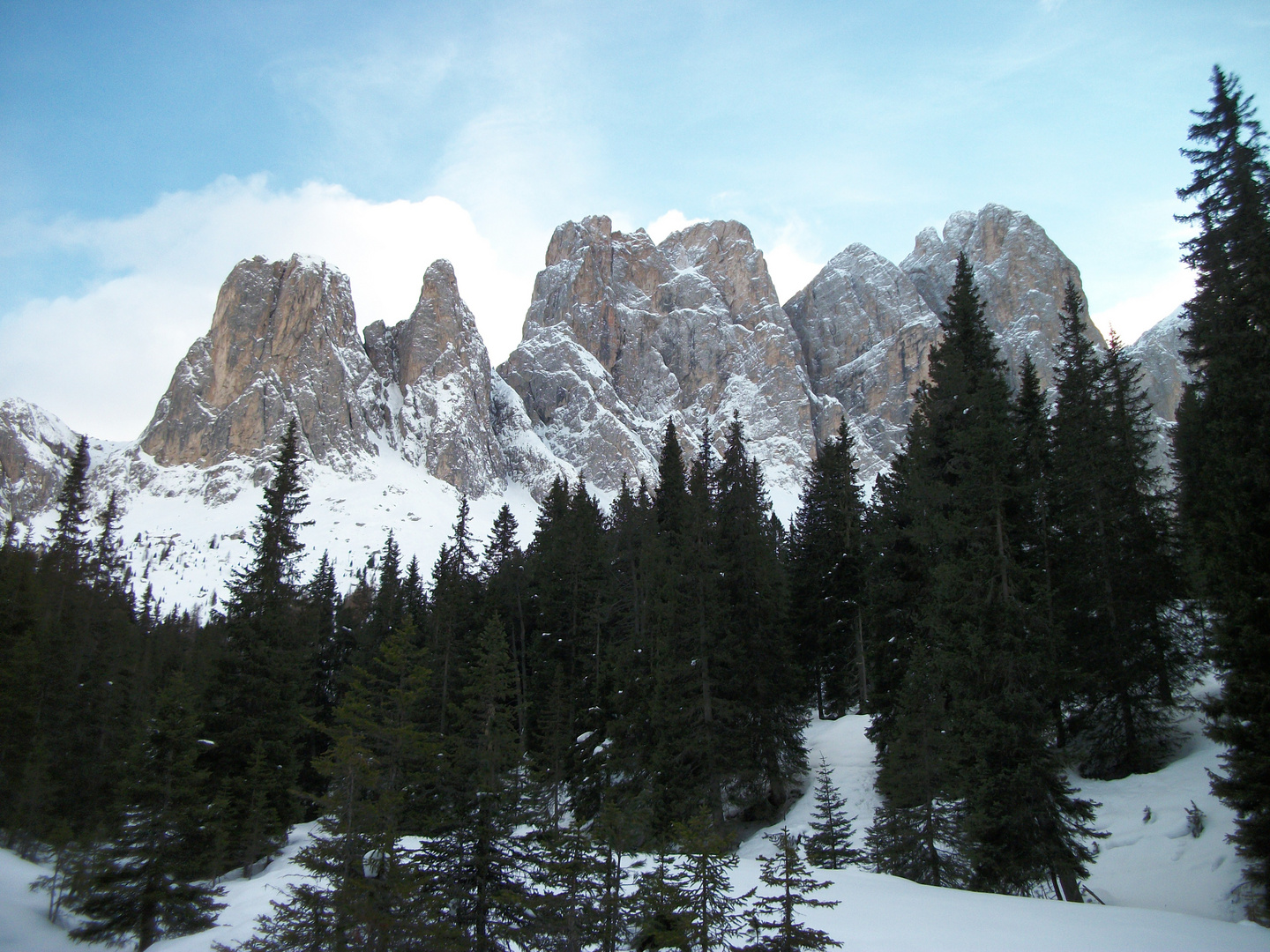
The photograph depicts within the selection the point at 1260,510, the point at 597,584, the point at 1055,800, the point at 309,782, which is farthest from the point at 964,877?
the point at 309,782

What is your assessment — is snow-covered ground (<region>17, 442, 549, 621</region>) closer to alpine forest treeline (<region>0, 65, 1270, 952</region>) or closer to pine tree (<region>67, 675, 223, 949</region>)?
alpine forest treeline (<region>0, 65, 1270, 952</region>)

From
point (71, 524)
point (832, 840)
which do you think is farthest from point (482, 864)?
point (71, 524)

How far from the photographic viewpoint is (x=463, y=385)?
198m

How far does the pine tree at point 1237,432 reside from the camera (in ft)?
39.1

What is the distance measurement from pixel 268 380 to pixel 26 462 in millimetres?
63131

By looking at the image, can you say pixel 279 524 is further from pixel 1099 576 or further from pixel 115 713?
pixel 1099 576

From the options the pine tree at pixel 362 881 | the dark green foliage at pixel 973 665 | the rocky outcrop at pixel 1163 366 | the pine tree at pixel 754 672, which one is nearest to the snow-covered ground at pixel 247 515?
the pine tree at pixel 754 672

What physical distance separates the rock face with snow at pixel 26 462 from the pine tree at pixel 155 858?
632ft

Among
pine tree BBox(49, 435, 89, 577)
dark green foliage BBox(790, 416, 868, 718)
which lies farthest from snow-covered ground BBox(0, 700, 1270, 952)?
pine tree BBox(49, 435, 89, 577)

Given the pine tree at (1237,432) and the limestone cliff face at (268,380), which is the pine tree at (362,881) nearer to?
the pine tree at (1237,432)

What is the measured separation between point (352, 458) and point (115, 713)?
157564mm

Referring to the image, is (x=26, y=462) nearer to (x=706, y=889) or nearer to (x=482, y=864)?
(x=482, y=864)

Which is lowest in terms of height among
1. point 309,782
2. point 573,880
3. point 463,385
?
point 309,782

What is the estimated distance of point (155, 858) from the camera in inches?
647
